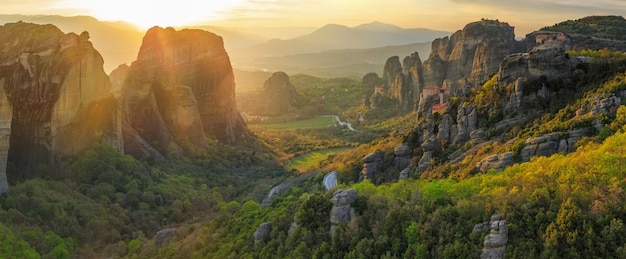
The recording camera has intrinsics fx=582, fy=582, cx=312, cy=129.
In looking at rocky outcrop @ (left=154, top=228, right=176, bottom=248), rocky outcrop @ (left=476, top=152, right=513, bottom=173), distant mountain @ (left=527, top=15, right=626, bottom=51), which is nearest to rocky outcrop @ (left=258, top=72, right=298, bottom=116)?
distant mountain @ (left=527, top=15, right=626, bottom=51)

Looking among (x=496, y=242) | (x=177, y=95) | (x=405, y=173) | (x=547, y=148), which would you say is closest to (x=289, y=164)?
(x=177, y=95)

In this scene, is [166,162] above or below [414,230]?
below

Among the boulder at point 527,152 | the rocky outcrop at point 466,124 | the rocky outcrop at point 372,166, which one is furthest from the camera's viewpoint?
the rocky outcrop at point 372,166

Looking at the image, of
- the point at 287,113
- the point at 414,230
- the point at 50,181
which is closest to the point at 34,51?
the point at 50,181

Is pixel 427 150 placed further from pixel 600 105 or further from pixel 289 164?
pixel 289 164

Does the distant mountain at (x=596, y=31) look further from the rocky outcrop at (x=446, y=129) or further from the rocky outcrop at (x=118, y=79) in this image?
the rocky outcrop at (x=118, y=79)

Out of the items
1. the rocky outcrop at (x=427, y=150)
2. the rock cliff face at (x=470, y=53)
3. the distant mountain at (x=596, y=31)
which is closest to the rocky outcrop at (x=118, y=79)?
the rocky outcrop at (x=427, y=150)

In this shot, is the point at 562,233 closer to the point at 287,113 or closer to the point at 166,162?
the point at 166,162
